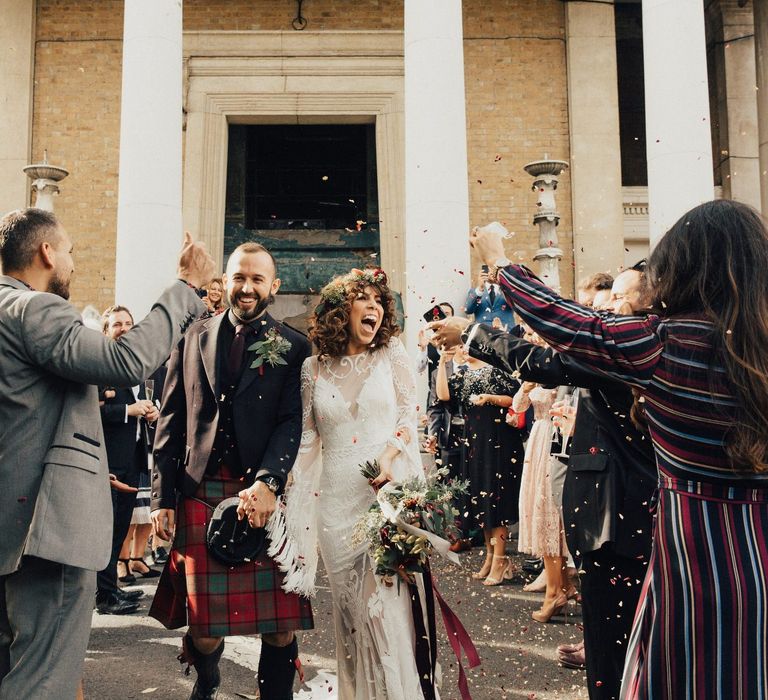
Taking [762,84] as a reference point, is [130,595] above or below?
below

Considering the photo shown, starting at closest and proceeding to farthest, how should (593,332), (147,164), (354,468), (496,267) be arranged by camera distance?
(593,332), (496,267), (354,468), (147,164)

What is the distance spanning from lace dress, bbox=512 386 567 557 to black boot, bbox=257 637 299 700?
9.73ft

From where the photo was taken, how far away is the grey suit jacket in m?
2.94

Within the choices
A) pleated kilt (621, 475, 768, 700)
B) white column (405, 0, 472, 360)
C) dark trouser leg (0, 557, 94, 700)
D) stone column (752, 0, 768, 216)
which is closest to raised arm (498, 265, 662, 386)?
pleated kilt (621, 475, 768, 700)

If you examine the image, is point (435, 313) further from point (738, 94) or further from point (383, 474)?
point (738, 94)

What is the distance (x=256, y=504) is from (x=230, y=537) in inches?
8.4

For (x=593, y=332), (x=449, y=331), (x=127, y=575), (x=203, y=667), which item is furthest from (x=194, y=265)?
(x=127, y=575)

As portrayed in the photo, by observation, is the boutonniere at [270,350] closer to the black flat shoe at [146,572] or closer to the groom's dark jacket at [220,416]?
the groom's dark jacket at [220,416]

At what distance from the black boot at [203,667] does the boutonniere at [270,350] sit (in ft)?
4.35

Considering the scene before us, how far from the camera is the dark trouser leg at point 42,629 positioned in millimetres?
2859

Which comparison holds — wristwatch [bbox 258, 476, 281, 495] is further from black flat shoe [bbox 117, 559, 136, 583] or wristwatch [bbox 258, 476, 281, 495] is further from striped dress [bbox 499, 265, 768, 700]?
black flat shoe [bbox 117, 559, 136, 583]

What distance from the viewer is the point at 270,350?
3859 mm

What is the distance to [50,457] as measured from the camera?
2.99 metres

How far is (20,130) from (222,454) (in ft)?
43.3
